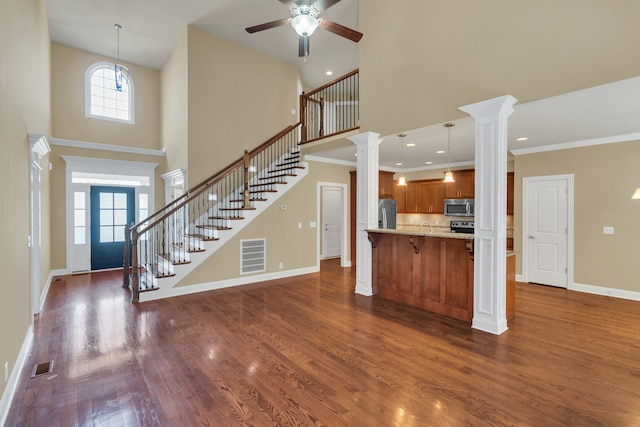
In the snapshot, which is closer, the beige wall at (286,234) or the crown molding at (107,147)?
the beige wall at (286,234)

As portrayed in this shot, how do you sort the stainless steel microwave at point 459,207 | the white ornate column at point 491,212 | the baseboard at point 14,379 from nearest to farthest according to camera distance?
the baseboard at point 14,379 → the white ornate column at point 491,212 → the stainless steel microwave at point 459,207

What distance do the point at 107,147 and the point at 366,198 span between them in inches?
244

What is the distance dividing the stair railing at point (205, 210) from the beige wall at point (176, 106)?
890 mm

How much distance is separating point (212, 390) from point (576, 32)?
4694 millimetres

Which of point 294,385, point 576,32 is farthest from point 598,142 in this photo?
point 294,385

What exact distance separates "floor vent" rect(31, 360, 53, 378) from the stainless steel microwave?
25.0ft

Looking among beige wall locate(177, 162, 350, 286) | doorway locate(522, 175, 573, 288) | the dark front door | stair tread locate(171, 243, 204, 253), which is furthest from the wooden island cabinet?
the dark front door

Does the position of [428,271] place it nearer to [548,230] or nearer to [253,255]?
[548,230]

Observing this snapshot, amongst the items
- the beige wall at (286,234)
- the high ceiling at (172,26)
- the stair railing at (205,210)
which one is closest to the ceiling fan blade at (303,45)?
the high ceiling at (172,26)

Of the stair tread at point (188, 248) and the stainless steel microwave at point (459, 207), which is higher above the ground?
the stainless steel microwave at point (459, 207)

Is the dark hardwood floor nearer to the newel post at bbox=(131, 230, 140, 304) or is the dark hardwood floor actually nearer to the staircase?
the newel post at bbox=(131, 230, 140, 304)

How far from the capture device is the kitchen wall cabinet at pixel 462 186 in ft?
23.8

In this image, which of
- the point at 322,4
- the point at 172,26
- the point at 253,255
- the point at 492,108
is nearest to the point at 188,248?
the point at 253,255

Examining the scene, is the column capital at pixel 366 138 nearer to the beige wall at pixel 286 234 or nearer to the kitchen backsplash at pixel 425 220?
the beige wall at pixel 286 234
